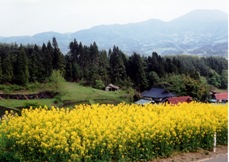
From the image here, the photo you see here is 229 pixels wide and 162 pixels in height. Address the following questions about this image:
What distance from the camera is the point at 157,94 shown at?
48438 mm

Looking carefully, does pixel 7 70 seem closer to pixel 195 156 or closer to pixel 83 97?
pixel 83 97

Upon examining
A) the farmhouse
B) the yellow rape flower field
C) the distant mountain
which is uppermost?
the distant mountain

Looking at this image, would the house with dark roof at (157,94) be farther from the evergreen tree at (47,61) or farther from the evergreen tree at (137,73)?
the evergreen tree at (47,61)

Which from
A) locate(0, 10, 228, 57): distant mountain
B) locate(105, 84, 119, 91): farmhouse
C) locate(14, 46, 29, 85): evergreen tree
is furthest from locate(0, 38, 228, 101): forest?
locate(0, 10, 228, 57): distant mountain

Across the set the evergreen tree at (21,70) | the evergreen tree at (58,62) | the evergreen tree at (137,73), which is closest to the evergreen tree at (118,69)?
the evergreen tree at (137,73)

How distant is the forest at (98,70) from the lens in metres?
48.5

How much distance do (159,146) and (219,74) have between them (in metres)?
54.5

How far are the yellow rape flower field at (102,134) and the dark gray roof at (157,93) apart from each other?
3838 centimetres

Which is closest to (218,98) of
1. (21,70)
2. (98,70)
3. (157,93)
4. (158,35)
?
(157,93)

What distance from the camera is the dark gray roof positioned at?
47156 millimetres

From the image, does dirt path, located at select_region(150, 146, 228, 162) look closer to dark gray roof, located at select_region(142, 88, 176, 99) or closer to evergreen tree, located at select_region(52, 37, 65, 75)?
dark gray roof, located at select_region(142, 88, 176, 99)

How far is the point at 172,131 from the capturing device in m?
7.68

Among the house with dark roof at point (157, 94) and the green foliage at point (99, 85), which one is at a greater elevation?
the green foliage at point (99, 85)

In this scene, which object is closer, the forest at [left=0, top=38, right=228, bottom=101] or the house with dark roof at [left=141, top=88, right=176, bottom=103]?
the house with dark roof at [left=141, top=88, right=176, bottom=103]
